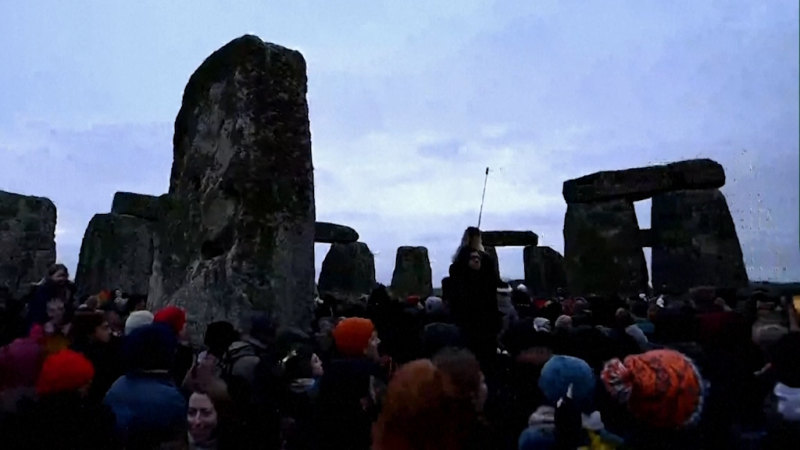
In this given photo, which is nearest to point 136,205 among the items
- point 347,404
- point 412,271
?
point 412,271

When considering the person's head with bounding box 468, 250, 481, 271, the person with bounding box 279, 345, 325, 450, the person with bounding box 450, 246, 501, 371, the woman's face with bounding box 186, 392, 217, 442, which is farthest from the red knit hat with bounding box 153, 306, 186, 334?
the person's head with bounding box 468, 250, 481, 271

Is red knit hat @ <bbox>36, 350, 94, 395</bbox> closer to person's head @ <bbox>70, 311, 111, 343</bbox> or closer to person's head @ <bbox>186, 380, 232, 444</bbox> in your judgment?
person's head @ <bbox>186, 380, 232, 444</bbox>

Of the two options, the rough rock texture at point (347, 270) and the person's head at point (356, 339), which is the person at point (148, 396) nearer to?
the person's head at point (356, 339)

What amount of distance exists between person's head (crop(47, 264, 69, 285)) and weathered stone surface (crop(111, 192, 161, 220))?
9.46 m

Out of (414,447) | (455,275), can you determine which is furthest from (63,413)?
(455,275)

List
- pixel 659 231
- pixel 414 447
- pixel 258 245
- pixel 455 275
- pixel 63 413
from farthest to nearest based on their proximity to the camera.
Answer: pixel 659 231
pixel 258 245
pixel 455 275
pixel 63 413
pixel 414 447

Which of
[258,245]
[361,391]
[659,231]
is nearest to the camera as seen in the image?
[361,391]

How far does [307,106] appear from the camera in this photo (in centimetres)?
645

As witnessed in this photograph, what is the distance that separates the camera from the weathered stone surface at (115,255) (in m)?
14.1

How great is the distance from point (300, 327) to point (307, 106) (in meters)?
1.87

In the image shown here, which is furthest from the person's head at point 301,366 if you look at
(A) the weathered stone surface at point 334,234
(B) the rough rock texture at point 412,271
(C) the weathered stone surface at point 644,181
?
(B) the rough rock texture at point 412,271

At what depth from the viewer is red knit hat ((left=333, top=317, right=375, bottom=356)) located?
3.89 m

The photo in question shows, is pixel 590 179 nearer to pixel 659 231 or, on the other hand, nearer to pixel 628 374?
pixel 659 231

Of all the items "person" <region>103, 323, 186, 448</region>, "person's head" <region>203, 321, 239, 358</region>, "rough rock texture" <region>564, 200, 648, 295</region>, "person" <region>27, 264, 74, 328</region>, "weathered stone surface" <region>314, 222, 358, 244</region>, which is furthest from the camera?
"weathered stone surface" <region>314, 222, 358, 244</region>
